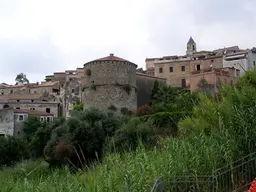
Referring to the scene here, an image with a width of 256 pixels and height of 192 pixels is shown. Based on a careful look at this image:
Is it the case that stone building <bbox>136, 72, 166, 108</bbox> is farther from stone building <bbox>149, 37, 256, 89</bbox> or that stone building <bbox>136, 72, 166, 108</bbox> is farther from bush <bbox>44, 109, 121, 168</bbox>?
bush <bbox>44, 109, 121, 168</bbox>

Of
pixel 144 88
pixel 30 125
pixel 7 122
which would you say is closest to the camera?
pixel 144 88

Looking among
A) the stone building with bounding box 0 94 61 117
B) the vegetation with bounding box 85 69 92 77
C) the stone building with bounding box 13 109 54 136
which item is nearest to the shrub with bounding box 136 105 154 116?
the vegetation with bounding box 85 69 92 77

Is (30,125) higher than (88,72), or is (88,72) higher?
(88,72)

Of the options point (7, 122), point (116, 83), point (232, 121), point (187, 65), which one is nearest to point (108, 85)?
point (116, 83)

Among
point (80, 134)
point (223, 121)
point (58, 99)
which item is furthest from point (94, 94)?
point (223, 121)

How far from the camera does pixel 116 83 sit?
115 feet

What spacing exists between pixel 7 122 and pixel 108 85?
1607cm

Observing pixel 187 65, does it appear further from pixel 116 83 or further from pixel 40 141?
pixel 40 141

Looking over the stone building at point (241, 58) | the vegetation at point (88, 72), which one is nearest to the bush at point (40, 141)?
the vegetation at point (88, 72)

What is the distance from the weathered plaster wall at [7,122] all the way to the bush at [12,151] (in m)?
11.6

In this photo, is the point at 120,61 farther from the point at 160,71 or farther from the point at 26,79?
the point at 26,79

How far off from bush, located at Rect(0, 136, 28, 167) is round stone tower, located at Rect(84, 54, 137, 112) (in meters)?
7.55

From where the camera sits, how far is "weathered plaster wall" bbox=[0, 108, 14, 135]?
143ft

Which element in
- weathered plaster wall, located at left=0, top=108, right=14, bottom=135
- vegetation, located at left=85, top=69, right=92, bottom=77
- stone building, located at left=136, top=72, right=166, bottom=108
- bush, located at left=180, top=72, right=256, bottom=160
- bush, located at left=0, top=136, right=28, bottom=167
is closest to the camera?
bush, located at left=180, top=72, right=256, bottom=160
